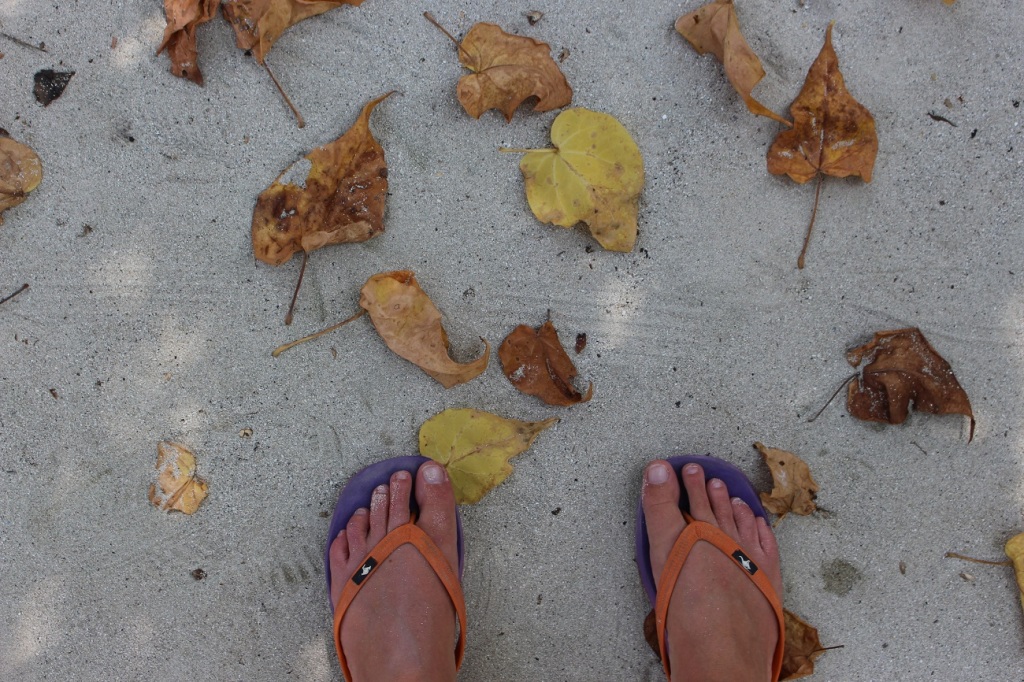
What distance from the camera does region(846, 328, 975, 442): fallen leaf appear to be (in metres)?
1.52

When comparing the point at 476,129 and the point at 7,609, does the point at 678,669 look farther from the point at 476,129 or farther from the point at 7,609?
the point at 7,609

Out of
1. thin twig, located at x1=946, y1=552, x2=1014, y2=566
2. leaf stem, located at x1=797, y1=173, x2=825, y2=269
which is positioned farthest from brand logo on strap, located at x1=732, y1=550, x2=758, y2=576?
leaf stem, located at x1=797, y1=173, x2=825, y2=269

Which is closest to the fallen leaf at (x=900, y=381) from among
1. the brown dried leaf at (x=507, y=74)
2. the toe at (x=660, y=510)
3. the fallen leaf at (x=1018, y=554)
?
the fallen leaf at (x=1018, y=554)

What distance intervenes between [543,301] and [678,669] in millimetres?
1000

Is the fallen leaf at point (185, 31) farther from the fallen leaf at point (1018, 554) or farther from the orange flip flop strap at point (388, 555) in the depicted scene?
the fallen leaf at point (1018, 554)

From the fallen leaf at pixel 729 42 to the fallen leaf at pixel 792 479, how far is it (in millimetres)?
842

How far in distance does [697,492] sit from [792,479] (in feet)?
0.82

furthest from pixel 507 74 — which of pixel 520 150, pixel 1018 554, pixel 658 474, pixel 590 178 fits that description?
pixel 1018 554

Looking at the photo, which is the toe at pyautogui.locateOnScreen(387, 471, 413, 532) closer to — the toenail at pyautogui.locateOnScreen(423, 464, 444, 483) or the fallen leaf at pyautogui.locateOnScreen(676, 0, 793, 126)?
the toenail at pyautogui.locateOnScreen(423, 464, 444, 483)

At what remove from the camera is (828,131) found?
60.4 inches

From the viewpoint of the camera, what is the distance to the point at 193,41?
58.3 inches

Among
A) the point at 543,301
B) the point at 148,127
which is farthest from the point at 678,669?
the point at 148,127

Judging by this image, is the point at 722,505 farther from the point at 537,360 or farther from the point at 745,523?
the point at 537,360

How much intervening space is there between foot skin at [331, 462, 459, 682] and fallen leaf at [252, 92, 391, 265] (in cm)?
63
